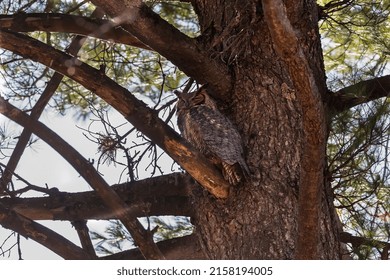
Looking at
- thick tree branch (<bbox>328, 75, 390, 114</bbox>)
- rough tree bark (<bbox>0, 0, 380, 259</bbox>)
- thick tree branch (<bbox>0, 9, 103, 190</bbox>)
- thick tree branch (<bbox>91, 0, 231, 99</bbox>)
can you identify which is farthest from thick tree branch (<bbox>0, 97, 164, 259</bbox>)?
thick tree branch (<bbox>328, 75, 390, 114</bbox>)

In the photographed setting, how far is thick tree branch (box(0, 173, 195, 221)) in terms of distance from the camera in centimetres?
272

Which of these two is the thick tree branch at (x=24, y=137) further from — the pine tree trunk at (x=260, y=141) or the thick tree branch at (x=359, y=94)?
the thick tree branch at (x=359, y=94)

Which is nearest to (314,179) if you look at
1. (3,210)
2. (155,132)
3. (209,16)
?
(155,132)

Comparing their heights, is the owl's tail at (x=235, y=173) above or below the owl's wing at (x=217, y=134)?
below

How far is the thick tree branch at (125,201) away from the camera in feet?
8.91

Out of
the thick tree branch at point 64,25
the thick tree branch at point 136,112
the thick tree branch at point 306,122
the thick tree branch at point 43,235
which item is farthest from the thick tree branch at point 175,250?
the thick tree branch at point 64,25

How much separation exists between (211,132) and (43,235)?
0.77 m

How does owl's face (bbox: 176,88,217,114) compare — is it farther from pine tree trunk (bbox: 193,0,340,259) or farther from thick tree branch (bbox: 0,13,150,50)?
thick tree branch (bbox: 0,13,150,50)

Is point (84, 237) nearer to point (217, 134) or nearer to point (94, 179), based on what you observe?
point (94, 179)

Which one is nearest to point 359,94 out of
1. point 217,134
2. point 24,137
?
point 217,134

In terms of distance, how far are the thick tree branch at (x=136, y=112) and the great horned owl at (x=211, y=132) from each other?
0.22ft

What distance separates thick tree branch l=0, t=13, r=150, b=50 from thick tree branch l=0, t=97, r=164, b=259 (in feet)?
1.26

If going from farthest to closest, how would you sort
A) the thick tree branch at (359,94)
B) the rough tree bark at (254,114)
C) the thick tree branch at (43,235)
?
the thick tree branch at (359,94)
the thick tree branch at (43,235)
the rough tree bark at (254,114)

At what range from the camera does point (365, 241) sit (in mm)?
2594
